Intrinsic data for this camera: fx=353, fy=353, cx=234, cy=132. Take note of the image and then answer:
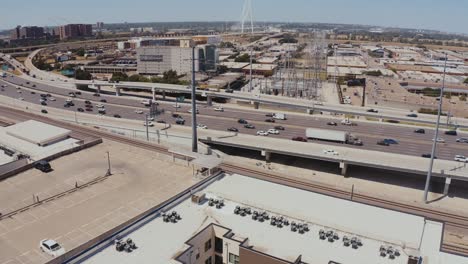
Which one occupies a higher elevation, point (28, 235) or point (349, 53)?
point (349, 53)

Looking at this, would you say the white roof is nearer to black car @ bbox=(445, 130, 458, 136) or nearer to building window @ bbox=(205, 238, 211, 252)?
building window @ bbox=(205, 238, 211, 252)

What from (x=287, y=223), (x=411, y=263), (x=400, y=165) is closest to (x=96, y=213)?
(x=287, y=223)

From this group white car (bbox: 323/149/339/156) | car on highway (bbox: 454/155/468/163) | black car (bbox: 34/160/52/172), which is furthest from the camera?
white car (bbox: 323/149/339/156)

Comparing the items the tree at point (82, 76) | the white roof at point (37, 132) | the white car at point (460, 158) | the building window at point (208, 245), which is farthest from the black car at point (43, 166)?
the tree at point (82, 76)

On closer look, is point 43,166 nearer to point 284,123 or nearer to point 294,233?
point 294,233

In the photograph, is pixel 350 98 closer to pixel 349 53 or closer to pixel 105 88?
pixel 105 88

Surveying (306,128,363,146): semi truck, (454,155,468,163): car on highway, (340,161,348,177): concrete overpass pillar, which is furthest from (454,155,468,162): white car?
(340,161,348,177): concrete overpass pillar
